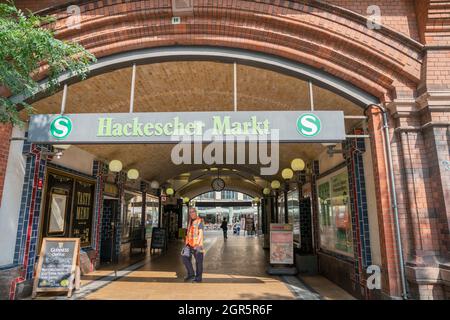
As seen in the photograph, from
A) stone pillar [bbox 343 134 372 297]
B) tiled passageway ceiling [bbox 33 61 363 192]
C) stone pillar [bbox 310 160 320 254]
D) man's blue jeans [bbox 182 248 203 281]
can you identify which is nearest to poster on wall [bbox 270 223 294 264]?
stone pillar [bbox 310 160 320 254]

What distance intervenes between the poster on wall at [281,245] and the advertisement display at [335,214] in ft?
3.01

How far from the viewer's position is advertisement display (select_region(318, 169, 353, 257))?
20.3 feet

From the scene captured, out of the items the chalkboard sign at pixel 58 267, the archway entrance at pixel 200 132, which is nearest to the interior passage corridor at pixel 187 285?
the chalkboard sign at pixel 58 267

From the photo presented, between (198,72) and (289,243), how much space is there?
16.1 feet

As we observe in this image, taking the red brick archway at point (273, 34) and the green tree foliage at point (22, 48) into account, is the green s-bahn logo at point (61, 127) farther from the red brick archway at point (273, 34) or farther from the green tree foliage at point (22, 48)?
the red brick archway at point (273, 34)

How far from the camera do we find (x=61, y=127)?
4.45m

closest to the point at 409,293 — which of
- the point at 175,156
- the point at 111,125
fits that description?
the point at 111,125

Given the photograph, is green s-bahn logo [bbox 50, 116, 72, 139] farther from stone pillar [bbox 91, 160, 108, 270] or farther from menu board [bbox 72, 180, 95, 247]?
stone pillar [bbox 91, 160, 108, 270]

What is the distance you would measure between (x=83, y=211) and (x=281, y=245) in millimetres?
5444

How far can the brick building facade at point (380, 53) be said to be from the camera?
4230mm

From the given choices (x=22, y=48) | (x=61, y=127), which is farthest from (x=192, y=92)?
(x=22, y=48)

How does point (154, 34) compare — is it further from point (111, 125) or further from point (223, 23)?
point (111, 125)

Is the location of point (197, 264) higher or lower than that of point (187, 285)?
higher

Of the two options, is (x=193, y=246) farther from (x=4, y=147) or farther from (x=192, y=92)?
(x=4, y=147)
